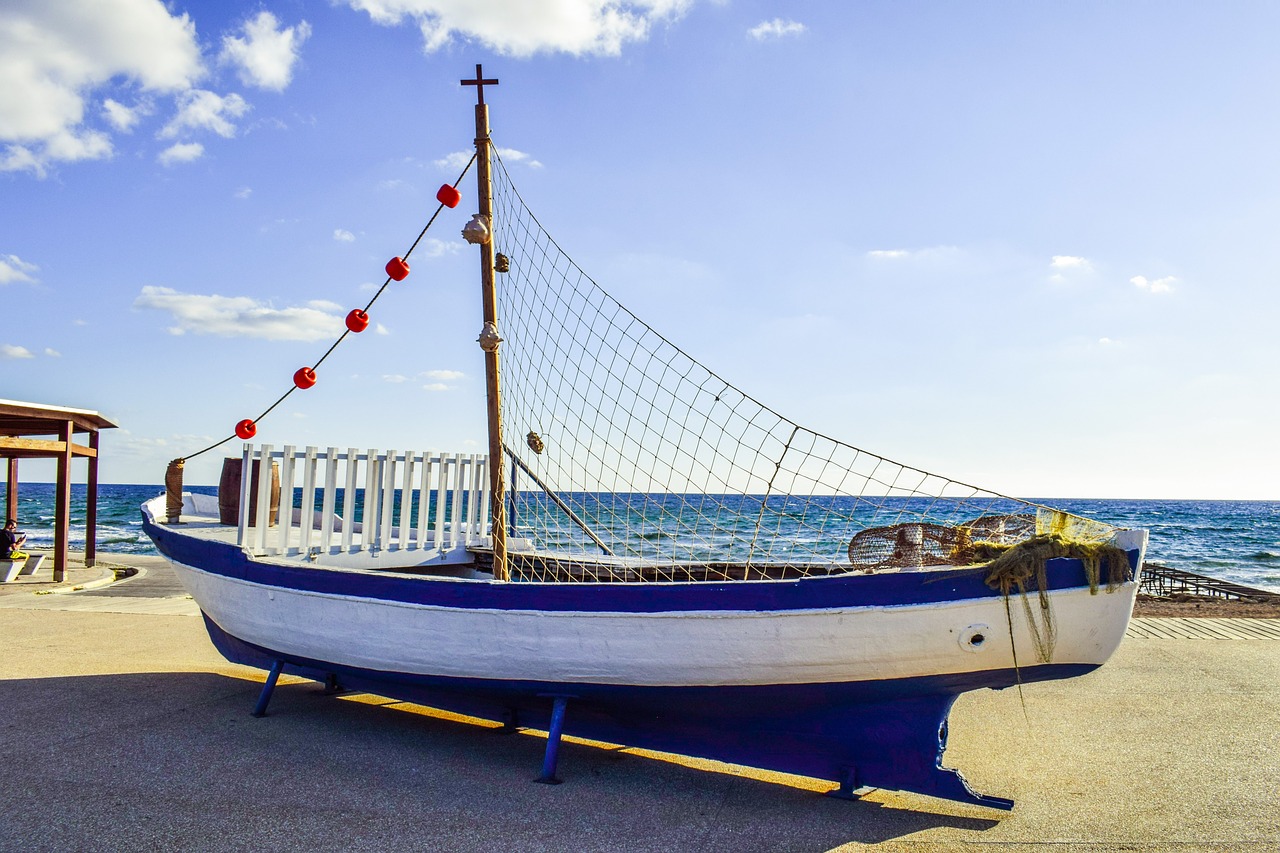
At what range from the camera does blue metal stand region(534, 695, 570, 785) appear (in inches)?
176

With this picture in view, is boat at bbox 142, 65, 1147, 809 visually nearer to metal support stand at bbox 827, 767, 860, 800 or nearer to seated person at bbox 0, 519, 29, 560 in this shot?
metal support stand at bbox 827, 767, 860, 800

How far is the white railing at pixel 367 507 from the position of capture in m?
5.95

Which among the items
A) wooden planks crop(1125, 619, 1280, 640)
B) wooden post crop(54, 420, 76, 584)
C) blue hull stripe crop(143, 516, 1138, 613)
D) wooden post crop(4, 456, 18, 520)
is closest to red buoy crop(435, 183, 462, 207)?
blue hull stripe crop(143, 516, 1138, 613)

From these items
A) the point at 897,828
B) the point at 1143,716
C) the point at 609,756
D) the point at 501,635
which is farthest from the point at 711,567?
the point at 1143,716

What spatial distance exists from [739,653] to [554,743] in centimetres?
122

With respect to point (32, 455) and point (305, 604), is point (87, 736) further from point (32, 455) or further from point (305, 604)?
point (32, 455)

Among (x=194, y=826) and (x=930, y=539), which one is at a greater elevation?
(x=930, y=539)

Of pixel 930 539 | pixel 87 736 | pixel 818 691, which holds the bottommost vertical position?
pixel 87 736

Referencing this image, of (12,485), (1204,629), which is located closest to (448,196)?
(1204,629)

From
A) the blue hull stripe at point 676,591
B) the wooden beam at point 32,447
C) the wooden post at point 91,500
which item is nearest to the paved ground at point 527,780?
the blue hull stripe at point 676,591

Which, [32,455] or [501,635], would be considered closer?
[501,635]

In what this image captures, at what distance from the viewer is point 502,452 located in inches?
241

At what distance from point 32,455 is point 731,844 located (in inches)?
558

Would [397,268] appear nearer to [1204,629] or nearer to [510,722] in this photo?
→ [510,722]
